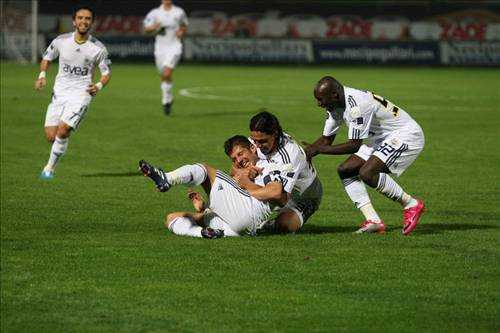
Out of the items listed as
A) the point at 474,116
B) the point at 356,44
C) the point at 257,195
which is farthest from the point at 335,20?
the point at 257,195

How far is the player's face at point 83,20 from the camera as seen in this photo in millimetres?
17266

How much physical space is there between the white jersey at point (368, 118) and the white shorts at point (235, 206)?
1144 millimetres

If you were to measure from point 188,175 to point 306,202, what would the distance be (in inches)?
57.2

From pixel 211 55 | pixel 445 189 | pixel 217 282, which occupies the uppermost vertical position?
pixel 217 282

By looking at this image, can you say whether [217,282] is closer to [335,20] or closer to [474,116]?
[474,116]

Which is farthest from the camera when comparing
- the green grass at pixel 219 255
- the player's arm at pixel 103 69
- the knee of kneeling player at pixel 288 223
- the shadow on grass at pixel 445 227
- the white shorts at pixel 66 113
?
the player's arm at pixel 103 69

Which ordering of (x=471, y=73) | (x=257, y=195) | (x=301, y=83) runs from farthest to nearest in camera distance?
1. (x=471, y=73)
2. (x=301, y=83)
3. (x=257, y=195)

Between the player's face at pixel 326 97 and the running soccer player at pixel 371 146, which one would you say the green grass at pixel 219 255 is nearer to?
the running soccer player at pixel 371 146

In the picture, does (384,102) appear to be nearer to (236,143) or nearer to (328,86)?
(328,86)

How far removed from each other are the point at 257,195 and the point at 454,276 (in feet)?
7.98

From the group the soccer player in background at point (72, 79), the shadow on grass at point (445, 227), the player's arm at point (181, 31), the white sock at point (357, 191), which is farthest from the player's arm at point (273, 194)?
the player's arm at point (181, 31)

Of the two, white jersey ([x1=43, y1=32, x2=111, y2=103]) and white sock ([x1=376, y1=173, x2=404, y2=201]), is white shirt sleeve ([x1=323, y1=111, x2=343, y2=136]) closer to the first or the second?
white sock ([x1=376, y1=173, x2=404, y2=201])

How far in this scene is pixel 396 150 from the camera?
1246cm

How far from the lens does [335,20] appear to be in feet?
174
